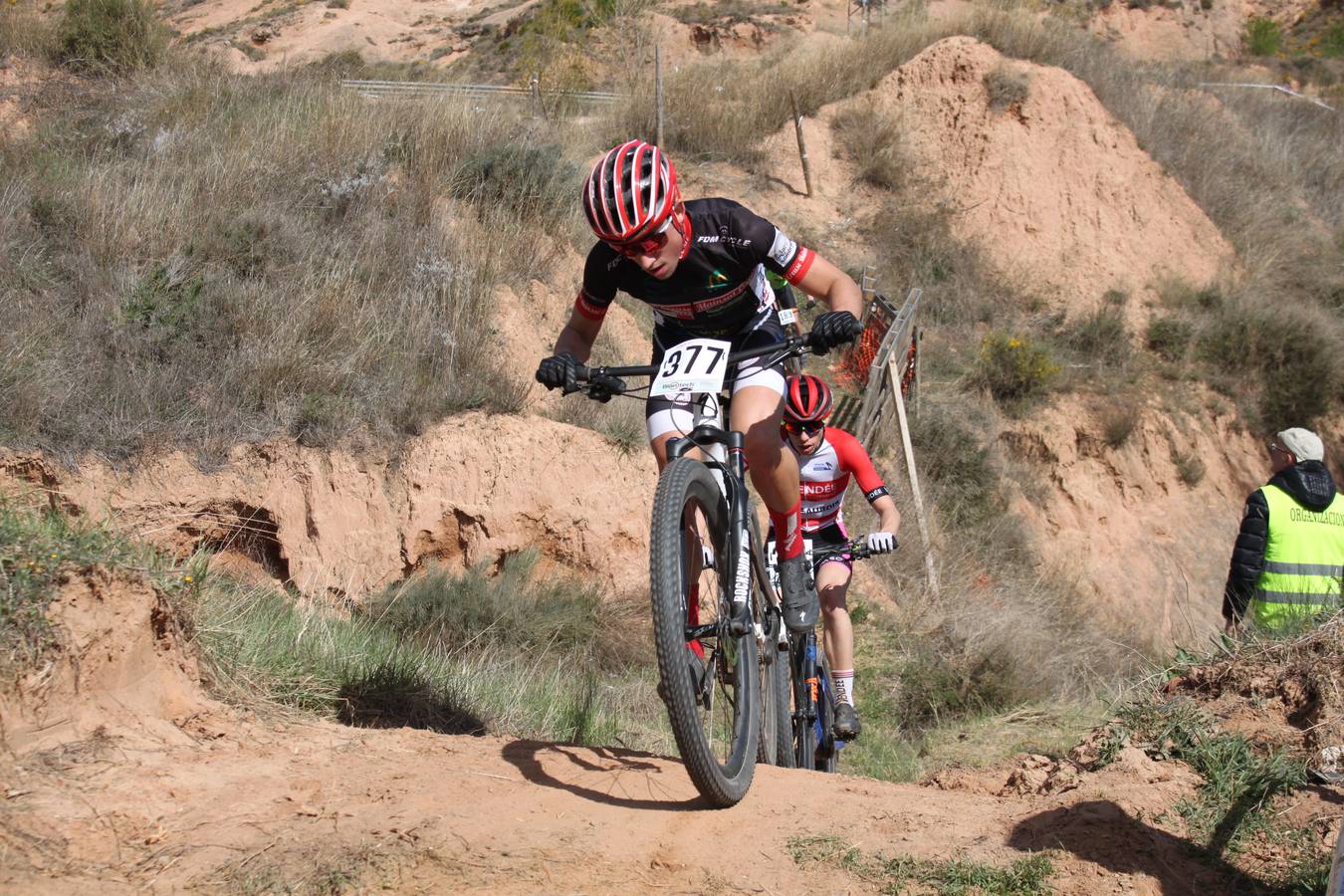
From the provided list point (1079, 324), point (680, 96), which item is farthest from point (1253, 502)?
point (680, 96)

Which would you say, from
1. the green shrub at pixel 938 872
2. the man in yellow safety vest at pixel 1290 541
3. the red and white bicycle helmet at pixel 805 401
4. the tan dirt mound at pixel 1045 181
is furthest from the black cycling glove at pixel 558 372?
the tan dirt mound at pixel 1045 181

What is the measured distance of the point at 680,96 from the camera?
18.3 m

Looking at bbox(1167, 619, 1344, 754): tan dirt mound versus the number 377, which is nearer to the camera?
bbox(1167, 619, 1344, 754): tan dirt mound

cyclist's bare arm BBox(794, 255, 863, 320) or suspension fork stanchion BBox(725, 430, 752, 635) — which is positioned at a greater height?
cyclist's bare arm BBox(794, 255, 863, 320)

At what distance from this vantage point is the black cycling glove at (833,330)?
426 centimetres

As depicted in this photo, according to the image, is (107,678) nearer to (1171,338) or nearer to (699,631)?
(699,631)

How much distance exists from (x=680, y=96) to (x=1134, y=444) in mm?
8740

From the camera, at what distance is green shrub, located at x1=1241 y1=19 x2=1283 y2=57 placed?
38344 millimetres

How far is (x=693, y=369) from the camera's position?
169 inches

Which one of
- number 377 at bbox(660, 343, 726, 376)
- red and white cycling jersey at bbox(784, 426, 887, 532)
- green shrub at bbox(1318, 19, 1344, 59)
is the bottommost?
red and white cycling jersey at bbox(784, 426, 887, 532)

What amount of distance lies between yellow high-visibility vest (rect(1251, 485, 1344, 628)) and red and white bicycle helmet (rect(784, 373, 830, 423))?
2.43m

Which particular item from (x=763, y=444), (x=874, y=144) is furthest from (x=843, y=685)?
(x=874, y=144)

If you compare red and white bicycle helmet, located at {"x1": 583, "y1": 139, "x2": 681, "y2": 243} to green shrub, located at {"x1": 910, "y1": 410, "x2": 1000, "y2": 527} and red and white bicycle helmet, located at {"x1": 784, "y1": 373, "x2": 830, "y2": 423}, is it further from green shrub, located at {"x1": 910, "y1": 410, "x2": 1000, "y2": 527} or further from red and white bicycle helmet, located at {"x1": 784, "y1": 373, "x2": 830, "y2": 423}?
green shrub, located at {"x1": 910, "y1": 410, "x2": 1000, "y2": 527}

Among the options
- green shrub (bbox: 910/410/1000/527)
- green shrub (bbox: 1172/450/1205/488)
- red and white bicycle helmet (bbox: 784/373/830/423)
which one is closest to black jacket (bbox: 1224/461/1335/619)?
red and white bicycle helmet (bbox: 784/373/830/423)
